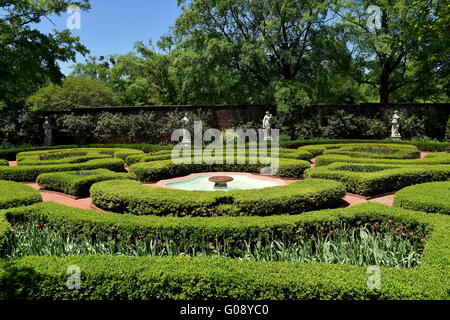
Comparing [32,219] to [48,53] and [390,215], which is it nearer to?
[390,215]

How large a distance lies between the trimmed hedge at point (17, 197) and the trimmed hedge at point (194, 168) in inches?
131

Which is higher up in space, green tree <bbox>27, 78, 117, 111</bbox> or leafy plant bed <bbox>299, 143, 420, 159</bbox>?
green tree <bbox>27, 78, 117, 111</bbox>

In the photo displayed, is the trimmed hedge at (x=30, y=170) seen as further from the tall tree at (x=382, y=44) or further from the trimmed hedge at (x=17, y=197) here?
the tall tree at (x=382, y=44)

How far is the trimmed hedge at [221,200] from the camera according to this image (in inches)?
219

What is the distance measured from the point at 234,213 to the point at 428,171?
207 inches

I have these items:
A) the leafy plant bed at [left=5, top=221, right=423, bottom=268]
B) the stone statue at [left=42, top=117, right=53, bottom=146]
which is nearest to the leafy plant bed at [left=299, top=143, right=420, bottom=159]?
the leafy plant bed at [left=5, top=221, right=423, bottom=268]

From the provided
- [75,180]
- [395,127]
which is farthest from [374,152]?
[75,180]

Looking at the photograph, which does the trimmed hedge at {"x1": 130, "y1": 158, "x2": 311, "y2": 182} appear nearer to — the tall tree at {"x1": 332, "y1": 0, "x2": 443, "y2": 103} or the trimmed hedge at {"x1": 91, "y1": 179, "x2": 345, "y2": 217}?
the trimmed hedge at {"x1": 91, "y1": 179, "x2": 345, "y2": 217}

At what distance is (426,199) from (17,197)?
23.5 ft

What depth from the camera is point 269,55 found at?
21.8 meters

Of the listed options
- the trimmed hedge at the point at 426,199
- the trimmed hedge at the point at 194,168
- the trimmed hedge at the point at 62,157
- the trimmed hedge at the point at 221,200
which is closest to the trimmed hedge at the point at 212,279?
the trimmed hedge at the point at 426,199

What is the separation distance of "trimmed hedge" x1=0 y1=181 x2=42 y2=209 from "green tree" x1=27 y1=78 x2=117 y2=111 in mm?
21424

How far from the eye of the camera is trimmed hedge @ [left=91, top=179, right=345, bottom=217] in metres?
5.57
